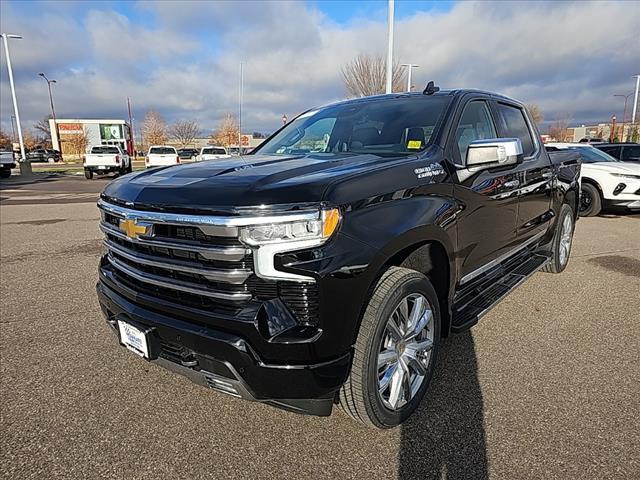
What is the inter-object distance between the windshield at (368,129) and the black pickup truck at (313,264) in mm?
21

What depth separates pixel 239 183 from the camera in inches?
83.3

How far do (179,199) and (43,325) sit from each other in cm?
261

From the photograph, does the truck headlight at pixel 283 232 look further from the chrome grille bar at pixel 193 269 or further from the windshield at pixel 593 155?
the windshield at pixel 593 155

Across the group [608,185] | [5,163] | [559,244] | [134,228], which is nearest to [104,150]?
[5,163]

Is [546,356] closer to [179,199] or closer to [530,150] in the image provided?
[530,150]

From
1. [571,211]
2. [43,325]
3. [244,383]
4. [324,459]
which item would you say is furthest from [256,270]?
[571,211]

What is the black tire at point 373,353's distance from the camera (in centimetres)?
214

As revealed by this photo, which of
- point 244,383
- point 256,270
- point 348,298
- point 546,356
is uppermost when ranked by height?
point 256,270

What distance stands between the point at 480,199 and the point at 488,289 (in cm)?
79

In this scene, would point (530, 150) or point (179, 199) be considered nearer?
point (179, 199)

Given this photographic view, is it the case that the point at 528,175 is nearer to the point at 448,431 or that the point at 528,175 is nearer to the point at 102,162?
the point at 448,431

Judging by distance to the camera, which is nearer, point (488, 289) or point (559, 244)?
point (488, 289)

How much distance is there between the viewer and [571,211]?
18.1 ft

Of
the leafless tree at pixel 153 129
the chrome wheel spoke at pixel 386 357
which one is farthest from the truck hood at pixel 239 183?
the leafless tree at pixel 153 129
